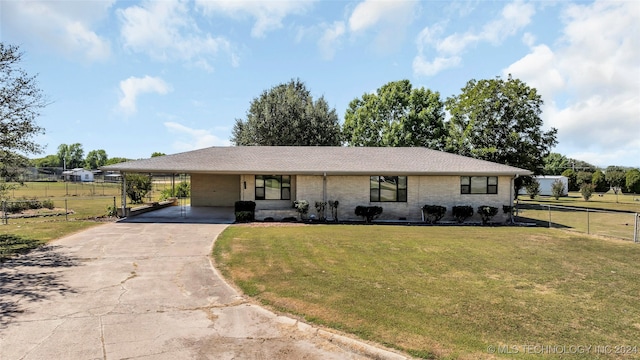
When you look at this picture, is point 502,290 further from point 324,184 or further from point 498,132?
point 498,132

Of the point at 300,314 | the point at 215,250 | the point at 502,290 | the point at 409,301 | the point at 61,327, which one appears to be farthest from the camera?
the point at 215,250

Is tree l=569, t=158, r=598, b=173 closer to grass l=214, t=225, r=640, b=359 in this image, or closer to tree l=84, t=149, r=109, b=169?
grass l=214, t=225, r=640, b=359

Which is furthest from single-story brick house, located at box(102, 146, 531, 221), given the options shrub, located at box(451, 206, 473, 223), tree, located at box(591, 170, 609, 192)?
tree, located at box(591, 170, 609, 192)

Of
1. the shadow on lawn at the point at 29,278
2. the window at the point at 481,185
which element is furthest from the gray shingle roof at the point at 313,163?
the shadow on lawn at the point at 29,278

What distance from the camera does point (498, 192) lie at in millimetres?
20547

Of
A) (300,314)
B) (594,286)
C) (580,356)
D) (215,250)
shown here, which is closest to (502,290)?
(594,286)

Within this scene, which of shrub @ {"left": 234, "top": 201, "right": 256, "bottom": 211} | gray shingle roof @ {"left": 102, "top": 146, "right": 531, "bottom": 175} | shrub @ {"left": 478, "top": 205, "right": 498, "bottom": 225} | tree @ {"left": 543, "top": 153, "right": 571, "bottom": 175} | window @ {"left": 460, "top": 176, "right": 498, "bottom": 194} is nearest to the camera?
shrub @ {"left": 234, "top": 201, "right": 256, "bottom": 211}

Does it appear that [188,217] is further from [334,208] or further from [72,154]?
[72,154]

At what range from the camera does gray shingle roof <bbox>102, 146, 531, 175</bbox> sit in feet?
63.2

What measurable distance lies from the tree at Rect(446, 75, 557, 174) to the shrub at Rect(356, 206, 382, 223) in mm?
18089

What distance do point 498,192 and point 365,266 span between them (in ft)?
45.6

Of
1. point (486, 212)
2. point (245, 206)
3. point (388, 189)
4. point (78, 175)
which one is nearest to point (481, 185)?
point (486, 212)

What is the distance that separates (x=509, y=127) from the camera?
34.1 m

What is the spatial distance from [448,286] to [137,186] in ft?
86.3
